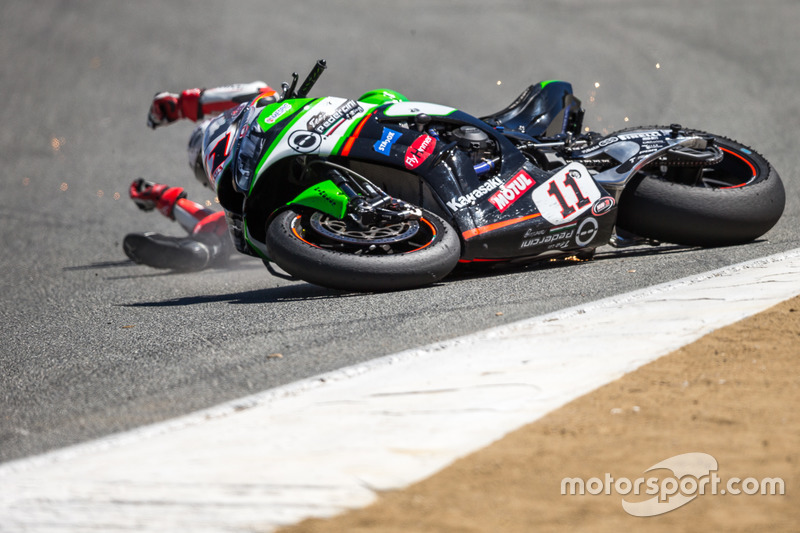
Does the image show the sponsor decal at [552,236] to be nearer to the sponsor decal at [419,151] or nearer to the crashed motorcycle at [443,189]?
the crashed motorcycle at [443,189]

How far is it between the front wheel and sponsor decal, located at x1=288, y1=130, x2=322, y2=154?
0.39 m

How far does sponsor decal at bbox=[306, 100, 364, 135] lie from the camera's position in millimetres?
5309

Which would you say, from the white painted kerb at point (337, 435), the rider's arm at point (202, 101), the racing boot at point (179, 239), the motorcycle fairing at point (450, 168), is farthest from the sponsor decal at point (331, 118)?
the racing boot at point (179, 239)

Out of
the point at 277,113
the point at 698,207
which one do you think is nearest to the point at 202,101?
the point at 277,113

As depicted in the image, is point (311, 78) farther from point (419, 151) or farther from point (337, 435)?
point (337, 435)

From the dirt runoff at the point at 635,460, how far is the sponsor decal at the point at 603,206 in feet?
7.76

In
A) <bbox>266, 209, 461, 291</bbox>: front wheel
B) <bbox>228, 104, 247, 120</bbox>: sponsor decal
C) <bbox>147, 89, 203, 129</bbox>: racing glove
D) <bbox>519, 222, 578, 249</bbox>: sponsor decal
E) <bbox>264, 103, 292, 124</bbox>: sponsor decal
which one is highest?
<bbox>264, 103, 292, 124</bbox>: sponsor decal

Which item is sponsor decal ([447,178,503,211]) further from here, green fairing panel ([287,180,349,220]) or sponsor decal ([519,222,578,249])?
green fairing panel ([287,180,349,220])

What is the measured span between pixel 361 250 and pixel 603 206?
4.91 ft

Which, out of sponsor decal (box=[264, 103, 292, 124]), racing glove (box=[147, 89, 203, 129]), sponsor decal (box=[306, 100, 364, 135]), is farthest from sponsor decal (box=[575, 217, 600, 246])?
racing glove (box=[147, 89, 203, 129])

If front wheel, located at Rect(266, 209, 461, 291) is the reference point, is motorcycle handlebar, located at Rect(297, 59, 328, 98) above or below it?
above

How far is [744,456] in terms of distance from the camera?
7.27ft

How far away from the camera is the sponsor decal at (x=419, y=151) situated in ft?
16.8

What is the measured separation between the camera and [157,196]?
816cm
